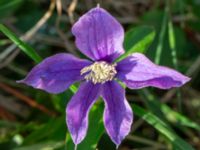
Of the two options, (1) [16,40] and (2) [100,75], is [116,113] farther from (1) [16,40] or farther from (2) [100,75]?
(1) [16,40]

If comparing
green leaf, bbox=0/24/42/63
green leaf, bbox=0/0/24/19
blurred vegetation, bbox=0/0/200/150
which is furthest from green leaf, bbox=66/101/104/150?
green leaf, bbox=0/0/24/19

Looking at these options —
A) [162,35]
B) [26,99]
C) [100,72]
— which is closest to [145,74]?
[100,72]

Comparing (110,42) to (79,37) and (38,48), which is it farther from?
(38,48)

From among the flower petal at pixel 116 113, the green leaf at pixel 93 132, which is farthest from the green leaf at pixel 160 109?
the flower petal at pixel 116 113

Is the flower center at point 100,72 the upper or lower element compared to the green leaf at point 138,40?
upper

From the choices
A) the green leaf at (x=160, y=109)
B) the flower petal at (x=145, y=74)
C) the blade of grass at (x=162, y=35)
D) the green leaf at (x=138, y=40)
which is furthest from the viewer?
the blade of grass at (x=162, y=35)

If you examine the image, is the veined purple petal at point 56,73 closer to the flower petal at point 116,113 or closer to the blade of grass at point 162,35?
the flower petal at point 116,113

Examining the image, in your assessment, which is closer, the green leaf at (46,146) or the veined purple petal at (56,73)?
the veined purple petal at (56,73)
